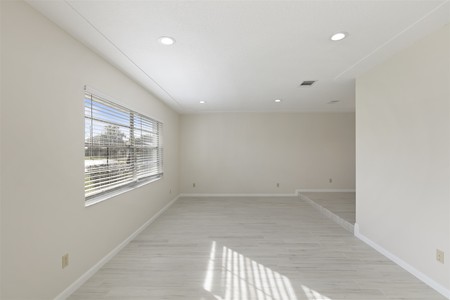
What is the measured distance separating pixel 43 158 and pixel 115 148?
1.19 m

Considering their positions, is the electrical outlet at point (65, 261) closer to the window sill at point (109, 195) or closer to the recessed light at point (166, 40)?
the window sill at point (109, 195)

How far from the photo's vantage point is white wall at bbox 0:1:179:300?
4.42 feet

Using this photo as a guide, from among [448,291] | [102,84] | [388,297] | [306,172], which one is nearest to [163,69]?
[102,84]

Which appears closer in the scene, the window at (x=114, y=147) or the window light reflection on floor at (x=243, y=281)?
the window light reflection on floor at (x=243, y=281)

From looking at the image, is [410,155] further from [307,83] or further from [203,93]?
[203,93]

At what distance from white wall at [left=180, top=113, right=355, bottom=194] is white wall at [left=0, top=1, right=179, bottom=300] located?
3635mm

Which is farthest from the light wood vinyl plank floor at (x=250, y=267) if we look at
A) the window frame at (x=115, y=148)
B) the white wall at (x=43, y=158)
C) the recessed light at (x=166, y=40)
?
the recessed light at (x=166, y=40)

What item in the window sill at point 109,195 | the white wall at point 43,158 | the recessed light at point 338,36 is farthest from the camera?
the window sill at point 109,195

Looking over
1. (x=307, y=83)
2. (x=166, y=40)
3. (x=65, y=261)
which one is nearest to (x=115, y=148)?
(x=65, y=261)

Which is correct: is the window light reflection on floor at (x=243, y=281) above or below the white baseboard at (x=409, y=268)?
below

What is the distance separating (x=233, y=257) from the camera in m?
2.54

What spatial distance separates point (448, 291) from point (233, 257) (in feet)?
6.70

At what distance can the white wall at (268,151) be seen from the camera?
5.92 meters

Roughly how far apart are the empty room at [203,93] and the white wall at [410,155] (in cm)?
2
